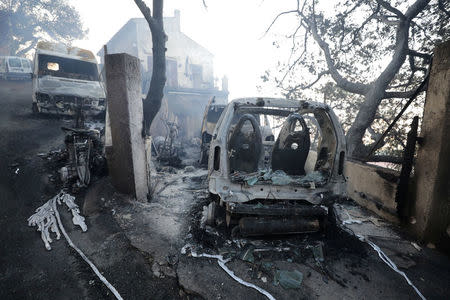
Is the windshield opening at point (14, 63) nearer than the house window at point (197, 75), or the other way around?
the windshield opening at point (14, 63)

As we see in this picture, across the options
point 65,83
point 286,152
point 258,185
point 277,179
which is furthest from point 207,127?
point 258,185

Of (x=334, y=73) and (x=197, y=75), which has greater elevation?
(x=197, y=75)

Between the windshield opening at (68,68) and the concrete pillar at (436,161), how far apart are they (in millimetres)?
10887

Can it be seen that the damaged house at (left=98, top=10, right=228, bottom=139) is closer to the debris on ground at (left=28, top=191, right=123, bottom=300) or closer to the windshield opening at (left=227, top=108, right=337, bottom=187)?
the debris on ground at (left=28, top=191, right=123, bottom=300)

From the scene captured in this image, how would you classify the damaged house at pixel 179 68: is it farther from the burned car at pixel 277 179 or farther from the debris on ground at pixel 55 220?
the burned car at pixel 277 179

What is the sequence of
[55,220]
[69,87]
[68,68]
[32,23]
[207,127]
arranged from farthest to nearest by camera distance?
[32,23] < [68,68] < [207,127] < [69,87] < [55,220]

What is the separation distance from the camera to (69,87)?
8.10m

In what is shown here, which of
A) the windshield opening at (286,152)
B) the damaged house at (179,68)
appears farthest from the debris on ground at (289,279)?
the damaged house at (179,68)

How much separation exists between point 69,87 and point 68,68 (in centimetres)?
204

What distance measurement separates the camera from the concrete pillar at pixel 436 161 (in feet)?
10.4

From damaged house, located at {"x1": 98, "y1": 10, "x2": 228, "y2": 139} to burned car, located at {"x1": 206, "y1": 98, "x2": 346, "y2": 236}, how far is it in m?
14.8

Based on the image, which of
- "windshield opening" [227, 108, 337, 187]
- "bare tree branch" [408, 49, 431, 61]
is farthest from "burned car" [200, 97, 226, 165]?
"bare tree branch" [408, 49, 431, 61]

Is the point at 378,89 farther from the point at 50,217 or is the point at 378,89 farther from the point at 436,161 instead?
the point at 50,217

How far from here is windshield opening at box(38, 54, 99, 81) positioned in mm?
8566
